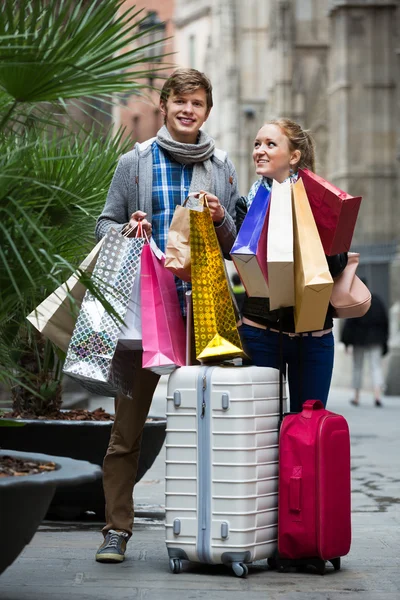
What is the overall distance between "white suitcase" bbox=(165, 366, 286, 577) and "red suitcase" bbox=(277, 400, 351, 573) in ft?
0.28

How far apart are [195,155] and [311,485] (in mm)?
1444

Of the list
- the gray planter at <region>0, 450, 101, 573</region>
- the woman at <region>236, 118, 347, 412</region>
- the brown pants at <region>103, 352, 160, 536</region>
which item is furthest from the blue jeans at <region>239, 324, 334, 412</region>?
the gray planter at <region>0, 450, 101, 573</region>

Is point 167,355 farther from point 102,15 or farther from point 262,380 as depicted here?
point 102,15

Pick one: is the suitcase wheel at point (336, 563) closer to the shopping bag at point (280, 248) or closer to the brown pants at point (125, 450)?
the brown pants at point (125, 450)

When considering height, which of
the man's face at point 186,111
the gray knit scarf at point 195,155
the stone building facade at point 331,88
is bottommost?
the gray knit scarf at point 195,155

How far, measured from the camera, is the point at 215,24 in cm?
6278

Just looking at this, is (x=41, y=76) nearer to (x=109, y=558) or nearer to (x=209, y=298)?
(x=209, y=298)

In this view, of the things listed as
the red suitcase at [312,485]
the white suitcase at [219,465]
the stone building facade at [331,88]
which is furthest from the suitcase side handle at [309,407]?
the stone building facade at [331,88]

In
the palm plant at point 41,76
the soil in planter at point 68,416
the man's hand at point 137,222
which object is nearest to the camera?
the palm plant at point 41,76

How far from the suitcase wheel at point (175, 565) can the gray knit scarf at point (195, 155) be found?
1493 mm

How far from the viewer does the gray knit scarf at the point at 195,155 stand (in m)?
5.74

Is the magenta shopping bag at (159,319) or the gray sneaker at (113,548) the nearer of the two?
the magenta shopping bag at (159,319)

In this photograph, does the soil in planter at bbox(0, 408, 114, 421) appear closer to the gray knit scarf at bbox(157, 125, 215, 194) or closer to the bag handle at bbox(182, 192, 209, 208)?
the gray knit scarf at bbox(157, 125, 215, 194)

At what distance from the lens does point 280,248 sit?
520 cm
